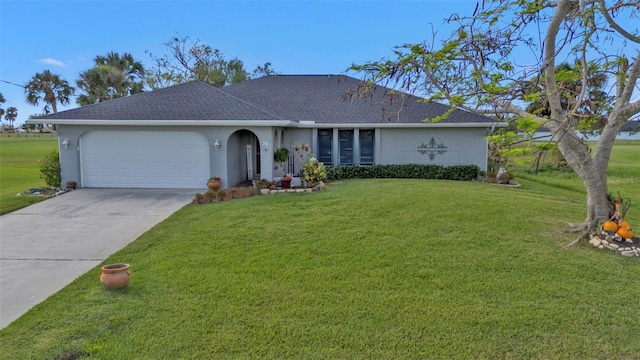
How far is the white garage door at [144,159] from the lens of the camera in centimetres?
1405

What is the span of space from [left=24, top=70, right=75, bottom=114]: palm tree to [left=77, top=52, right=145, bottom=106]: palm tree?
2790 mm

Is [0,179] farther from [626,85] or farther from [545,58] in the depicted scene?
[626,85]

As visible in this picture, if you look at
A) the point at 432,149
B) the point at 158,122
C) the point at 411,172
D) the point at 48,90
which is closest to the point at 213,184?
the point at 158,122

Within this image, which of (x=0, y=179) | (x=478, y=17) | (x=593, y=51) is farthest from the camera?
(x=0, y=179)

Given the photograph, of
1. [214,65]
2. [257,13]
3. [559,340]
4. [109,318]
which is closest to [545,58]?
[559,340]

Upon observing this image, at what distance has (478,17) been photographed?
8.30 metres

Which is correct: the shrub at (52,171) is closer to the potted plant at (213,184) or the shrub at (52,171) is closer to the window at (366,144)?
the potted plant at (213,184)

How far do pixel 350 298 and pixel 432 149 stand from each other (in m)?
13.2

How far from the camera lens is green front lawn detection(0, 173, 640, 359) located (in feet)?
12.8

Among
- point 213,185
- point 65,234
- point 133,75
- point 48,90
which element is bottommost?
point 65,234

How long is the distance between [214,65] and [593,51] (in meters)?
33.4

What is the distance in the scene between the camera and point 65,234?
831cm

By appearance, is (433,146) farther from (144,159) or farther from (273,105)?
(144,159)

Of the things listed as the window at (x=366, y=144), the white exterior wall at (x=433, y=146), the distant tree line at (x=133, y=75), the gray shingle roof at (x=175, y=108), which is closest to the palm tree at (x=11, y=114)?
the distant tree line at (x=133, y=75)
